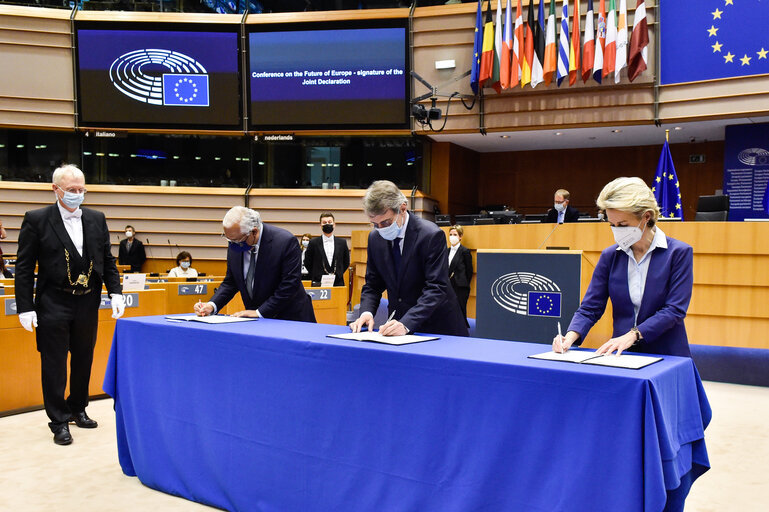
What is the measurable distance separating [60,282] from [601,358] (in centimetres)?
329

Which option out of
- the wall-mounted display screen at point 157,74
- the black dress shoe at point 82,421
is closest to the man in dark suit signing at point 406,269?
the black dress shoe at point 82,421

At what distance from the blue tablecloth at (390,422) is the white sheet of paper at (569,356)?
61 mm

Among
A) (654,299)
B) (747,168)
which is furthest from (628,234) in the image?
(747,168)

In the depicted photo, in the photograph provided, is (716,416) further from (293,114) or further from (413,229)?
(293,114)

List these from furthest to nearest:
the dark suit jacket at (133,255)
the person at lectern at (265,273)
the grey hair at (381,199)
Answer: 1. the dark suit jacket at (133,255)
2. the person at lectern at (265,273)
3. the grey hair at (381,199)

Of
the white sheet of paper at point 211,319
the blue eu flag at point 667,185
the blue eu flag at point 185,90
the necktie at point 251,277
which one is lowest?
the white sheet of paper at point 211,319

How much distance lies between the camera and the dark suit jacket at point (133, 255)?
39.1ft

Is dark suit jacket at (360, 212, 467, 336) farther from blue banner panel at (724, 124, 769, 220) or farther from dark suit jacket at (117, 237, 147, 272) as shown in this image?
dark suit jacket at (117, 237, 147, 272)

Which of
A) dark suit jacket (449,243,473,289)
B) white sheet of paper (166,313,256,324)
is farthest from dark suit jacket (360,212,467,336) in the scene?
dark suit jacket (449,243,473,289)

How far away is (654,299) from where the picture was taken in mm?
2334

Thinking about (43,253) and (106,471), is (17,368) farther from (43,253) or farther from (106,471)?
(106,471)

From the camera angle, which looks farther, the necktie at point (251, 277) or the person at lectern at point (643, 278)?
the necktie at point (251, 277)

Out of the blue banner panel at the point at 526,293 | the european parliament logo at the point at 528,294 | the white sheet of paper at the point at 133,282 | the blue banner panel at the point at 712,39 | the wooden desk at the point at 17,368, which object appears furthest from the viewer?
the blue banner panel at the point at 712,39

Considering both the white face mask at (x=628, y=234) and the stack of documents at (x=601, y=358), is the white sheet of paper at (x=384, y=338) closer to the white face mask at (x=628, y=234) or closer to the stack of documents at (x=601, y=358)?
the stack of documents at (x=601, y=358)
